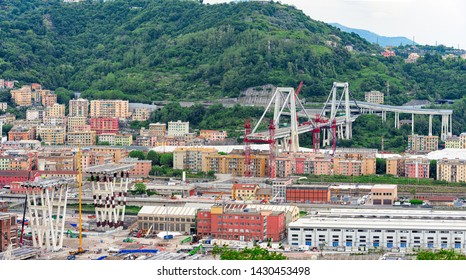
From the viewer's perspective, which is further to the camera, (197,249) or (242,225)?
(242,225)

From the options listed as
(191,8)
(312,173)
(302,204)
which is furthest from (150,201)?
(191,8)

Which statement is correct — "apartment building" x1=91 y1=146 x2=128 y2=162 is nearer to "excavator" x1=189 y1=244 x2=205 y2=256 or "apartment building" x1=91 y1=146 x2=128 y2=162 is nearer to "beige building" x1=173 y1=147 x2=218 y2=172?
"beige building" x1=173 y1=147 x2=218 y2=172

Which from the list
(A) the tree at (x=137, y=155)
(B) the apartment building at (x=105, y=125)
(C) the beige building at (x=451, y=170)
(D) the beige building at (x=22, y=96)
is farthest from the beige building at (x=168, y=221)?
(D) the beige building at (x=22, y=96)

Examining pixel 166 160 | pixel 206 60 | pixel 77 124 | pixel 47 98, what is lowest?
pixel 166 160

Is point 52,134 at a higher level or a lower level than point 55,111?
lower

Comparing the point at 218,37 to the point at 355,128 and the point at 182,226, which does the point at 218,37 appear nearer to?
the point at 355,128

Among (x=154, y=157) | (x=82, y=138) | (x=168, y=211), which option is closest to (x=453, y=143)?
(x=154, y=157)

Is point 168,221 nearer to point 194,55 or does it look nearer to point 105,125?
point 105,125

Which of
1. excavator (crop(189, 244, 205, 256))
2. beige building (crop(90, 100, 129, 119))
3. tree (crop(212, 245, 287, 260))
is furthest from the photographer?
beige building (crop(90, 100, 129, 119))

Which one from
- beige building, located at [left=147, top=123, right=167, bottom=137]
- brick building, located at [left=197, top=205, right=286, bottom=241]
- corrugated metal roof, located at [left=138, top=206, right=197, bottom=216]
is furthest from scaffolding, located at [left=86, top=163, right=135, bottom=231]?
beige building, located at [left=147, top=123, right=167, bottom=137]
